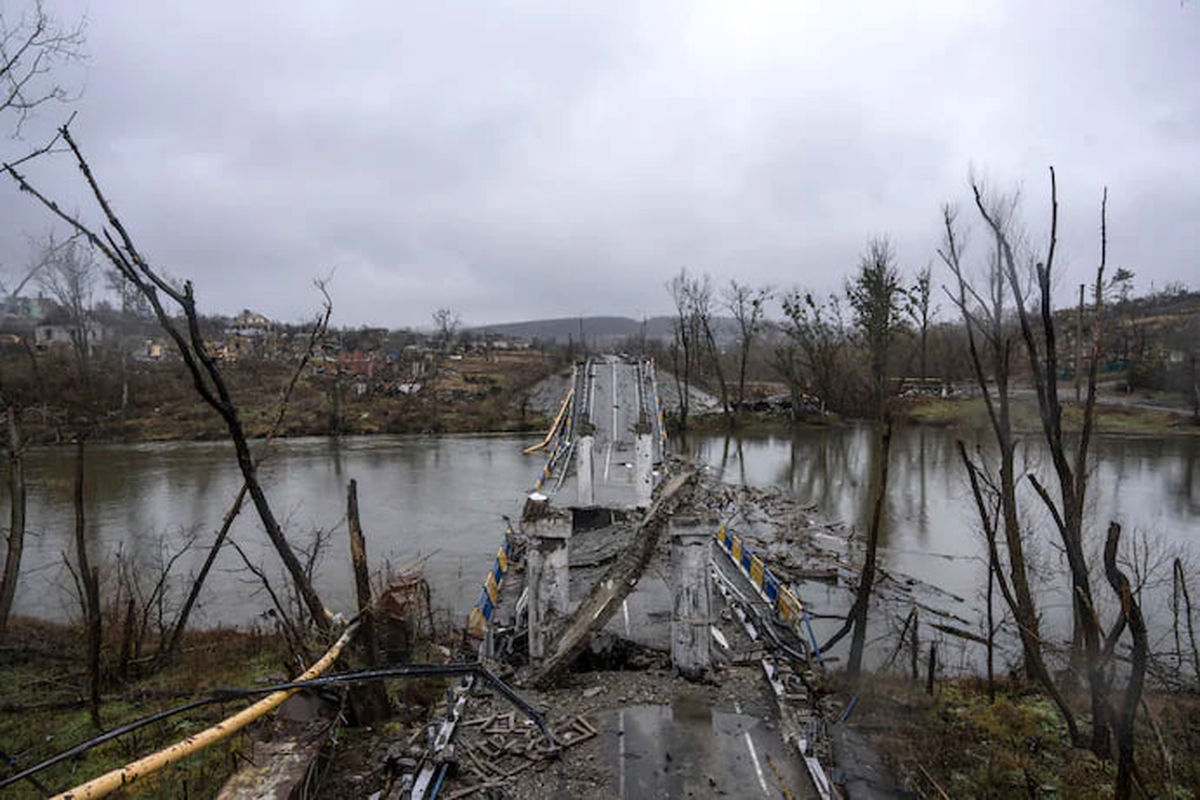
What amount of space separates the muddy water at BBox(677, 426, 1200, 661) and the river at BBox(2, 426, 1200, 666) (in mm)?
91

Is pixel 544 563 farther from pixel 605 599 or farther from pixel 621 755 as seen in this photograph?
pixel 621 755

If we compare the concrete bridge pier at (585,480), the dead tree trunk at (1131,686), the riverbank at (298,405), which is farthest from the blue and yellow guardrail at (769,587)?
the riverbank at (298,405)

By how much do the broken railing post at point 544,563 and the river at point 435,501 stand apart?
22.3 feet

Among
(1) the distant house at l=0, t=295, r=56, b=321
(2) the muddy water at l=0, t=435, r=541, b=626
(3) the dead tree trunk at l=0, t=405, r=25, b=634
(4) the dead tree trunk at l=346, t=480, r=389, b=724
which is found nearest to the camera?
(4) the dead tree trunk at l=346, t=480, r=389, b=724

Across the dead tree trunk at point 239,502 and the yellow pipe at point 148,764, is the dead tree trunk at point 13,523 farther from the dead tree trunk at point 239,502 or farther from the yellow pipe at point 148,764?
the yellow pipe at point 148,764

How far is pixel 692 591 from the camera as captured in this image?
844 centimetres

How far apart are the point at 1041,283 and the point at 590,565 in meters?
8.36

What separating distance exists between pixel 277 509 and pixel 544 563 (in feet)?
59.5

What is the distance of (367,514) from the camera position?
22984mm

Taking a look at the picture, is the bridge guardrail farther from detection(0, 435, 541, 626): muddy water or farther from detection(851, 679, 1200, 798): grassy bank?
detection(0, 435, 541, 626): muddy water

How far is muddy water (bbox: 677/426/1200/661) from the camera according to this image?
51.1ft

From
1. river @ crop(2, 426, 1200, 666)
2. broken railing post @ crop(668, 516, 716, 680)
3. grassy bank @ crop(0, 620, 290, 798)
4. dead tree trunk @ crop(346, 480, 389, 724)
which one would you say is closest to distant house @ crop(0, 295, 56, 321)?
river @ crop(2, 426, 1200, 666)

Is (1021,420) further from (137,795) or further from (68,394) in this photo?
(68,394)

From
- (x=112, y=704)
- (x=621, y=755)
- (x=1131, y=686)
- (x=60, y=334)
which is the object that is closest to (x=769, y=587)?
(x=621, y=755)
